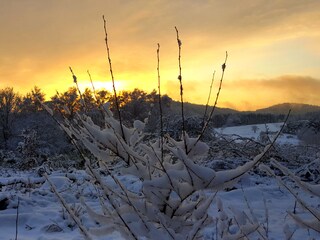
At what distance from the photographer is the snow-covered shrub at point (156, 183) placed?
1542mm

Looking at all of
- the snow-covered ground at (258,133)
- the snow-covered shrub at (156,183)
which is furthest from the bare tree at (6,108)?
the snow-covered shrub at (156,183)

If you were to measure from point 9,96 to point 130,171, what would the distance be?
120 feet

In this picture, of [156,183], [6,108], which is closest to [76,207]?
[156,183]

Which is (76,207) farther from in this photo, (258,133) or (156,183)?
(258,133)

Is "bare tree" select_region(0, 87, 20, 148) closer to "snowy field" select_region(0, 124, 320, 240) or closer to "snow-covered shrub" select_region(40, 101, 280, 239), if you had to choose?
"snowy field" select_region(0, 124, 320, 240)

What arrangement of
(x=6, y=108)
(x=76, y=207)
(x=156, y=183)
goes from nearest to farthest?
(x=156, y=183), (x=76, y=207), (x=6, y=108)

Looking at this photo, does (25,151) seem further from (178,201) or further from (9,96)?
(9,96)

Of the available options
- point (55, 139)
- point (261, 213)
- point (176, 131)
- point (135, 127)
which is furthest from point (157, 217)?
point (55, 139)

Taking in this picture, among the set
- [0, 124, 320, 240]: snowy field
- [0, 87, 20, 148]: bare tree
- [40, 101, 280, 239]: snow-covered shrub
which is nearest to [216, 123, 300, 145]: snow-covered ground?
[40, 101, 280, 239]: snow-covered shrub

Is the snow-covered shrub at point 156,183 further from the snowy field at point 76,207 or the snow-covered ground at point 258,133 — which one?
the snowy field at point 76,207

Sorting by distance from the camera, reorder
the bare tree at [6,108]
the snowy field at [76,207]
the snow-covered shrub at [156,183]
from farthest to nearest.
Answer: the bare tree at [6,108], the snowy field at [76,207], the snow-covered shrub at [156,183]

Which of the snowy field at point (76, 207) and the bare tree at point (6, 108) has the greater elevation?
the bare tree at point (6, 108)

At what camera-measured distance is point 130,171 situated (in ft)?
5.69

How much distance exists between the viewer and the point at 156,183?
1597 mm
